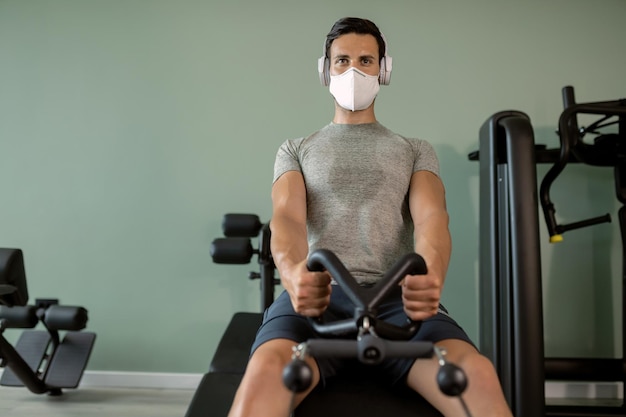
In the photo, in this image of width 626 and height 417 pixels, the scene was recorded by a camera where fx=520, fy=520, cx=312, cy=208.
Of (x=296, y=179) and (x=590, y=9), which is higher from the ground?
(x=590, y=9)

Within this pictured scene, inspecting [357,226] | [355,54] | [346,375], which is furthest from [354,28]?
[346,375]

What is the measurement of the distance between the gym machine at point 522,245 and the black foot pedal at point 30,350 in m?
2.09

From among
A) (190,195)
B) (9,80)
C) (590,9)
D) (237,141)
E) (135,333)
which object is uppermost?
(590,9)

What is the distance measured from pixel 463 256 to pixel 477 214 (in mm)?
227

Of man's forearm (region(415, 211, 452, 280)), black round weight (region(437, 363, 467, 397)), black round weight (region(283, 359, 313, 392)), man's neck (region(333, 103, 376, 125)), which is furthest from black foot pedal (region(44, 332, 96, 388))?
black round weight (region(437, 363, 467, 397))

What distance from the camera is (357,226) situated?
1.39m

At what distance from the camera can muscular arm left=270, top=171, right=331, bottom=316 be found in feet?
3.39

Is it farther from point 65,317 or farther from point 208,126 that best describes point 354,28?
point 65,317

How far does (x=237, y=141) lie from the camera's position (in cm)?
272

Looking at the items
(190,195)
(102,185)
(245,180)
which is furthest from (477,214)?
(102,185)

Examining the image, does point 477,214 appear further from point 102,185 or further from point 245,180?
point 102,185

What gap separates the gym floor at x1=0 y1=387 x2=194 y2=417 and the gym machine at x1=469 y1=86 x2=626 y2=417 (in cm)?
146

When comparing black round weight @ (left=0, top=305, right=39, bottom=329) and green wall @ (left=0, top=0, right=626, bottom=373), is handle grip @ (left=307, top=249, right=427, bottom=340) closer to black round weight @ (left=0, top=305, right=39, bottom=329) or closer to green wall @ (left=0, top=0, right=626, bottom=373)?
green wall @ (left=0, top=0, right=626, bottom=373)

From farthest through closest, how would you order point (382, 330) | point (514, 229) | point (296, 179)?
point (514, 229) → point (296, 179) → point (382, 330)
